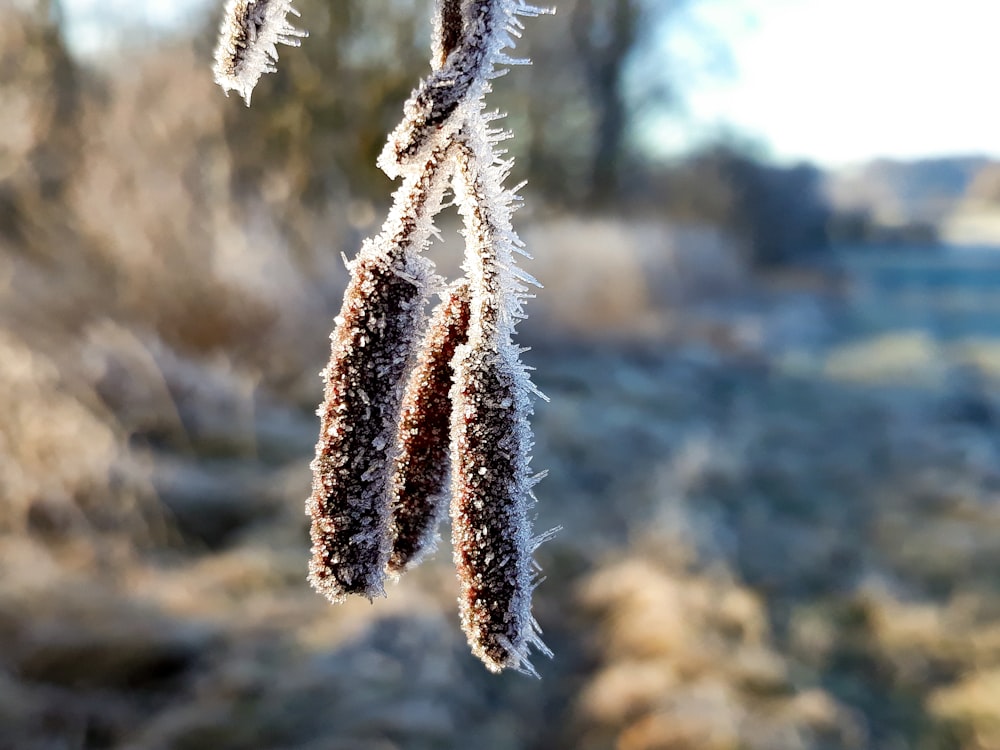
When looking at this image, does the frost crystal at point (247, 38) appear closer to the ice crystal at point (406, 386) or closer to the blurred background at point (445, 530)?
Result: the ice crystal at point (406, 386)

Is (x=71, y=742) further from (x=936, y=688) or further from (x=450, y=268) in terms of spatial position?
(x=450, y=268)

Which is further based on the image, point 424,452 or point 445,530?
point 445,530

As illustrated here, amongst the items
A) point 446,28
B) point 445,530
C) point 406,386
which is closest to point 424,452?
point 406,386

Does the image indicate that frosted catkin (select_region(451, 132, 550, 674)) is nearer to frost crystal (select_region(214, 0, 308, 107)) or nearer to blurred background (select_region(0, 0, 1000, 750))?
frost crystal (select_region(214, 0, 308, 107))

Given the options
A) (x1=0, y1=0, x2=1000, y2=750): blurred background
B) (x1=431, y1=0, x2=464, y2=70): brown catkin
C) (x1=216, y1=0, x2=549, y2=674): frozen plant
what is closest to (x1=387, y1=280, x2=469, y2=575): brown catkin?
(x1=216, y1=0, x2=549, y2=674): frozen plant

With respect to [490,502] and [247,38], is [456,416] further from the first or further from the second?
[247,38]

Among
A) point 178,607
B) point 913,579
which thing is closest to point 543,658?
point 178,607
